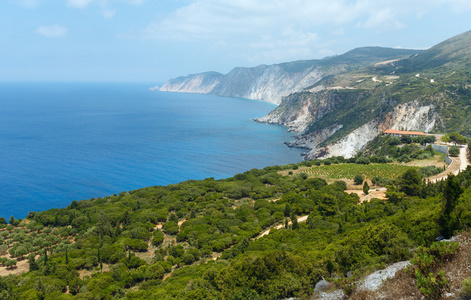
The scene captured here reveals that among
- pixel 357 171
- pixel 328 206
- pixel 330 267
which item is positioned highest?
pixel 330 267

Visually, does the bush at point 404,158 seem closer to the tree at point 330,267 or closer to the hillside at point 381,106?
the hillside at point 381,106

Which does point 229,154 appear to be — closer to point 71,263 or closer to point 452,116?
point 452,116

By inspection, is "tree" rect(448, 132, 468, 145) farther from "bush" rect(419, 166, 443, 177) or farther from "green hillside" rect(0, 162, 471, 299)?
"bush" rect(419, 166, 443, 177)

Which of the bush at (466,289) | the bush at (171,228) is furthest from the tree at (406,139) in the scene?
the bush at (466,289)

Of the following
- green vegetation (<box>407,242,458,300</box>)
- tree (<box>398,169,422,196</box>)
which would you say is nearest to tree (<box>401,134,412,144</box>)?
tree (<box>398,169,422,196</box>)

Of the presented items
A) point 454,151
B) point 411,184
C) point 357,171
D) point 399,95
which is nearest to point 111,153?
point 357,171

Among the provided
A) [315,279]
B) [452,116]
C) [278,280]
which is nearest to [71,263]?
[278,280]

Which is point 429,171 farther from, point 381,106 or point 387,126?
point 381,106
